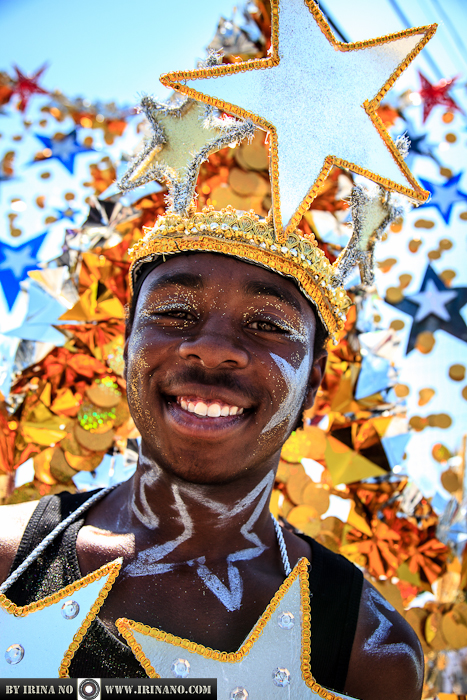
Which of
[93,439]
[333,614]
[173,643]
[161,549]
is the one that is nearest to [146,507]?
[161,549]

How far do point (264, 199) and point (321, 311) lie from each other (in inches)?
38.5

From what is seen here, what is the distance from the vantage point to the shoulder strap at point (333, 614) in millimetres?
1524

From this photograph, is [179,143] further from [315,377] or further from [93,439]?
[93,439]

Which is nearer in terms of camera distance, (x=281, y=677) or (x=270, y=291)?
(x=281, y=677)

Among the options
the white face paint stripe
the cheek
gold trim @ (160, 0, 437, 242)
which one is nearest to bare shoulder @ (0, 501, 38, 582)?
the white face paint stripe

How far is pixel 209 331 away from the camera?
1.49 metres

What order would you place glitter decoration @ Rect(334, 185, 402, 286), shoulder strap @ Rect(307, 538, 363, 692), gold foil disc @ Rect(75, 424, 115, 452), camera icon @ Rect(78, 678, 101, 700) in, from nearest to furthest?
camera icon @ Rect(78, 678, 101, 700), shoulder strap @ Rect(307, 538, 363, 692), glitter decoration @ Rect(334, 185, 402, 286), gold foil disc @ Rect(75, 424, 115, 452)

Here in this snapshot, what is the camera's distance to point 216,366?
1454mm

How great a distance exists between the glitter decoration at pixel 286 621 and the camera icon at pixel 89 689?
485mm

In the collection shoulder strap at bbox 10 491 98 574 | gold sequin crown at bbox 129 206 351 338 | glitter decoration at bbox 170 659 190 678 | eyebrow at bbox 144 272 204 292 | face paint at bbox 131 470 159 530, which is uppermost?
gold sequin crown at bbox 129 206 351 338

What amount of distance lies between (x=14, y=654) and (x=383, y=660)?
1.04m

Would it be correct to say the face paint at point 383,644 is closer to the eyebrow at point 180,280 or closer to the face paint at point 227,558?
the face paint at point 227,558

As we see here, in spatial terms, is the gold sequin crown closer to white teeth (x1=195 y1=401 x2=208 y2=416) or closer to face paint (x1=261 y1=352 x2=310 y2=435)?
face paint (x1=261 y1=352 x2=310 y2=435)

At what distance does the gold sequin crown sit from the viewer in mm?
1613
